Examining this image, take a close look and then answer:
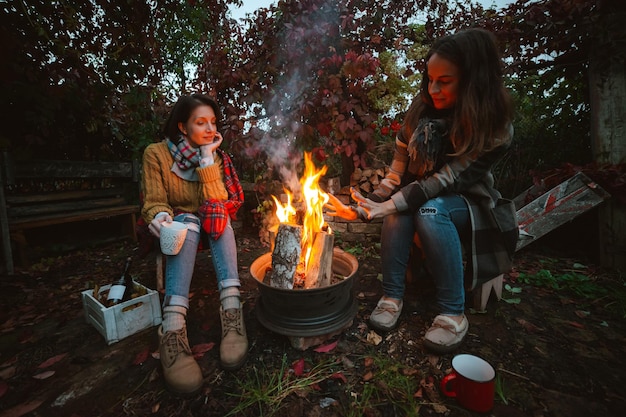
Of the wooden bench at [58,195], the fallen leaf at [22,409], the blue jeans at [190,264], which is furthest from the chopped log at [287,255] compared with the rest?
the wooden bench at [58,195]

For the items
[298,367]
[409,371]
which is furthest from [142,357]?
[409,371]

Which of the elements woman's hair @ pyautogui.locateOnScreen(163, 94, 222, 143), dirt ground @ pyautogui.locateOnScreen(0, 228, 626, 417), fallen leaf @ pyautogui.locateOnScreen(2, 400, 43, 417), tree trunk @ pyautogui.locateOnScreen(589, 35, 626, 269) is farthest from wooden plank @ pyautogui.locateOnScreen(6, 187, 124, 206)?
tree trunk @ pyautogui.locateOnScreen(589, 35, 626, 269)

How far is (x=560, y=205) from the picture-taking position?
10.00 feet

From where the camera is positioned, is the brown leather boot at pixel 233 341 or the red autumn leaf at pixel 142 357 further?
the red autumn leaf at pixel 142 357

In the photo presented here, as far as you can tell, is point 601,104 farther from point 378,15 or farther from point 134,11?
point 134,11

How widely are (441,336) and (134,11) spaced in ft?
14.7

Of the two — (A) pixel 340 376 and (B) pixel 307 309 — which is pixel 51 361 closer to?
(B) pixel 307 309

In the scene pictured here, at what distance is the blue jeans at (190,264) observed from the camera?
198 cm

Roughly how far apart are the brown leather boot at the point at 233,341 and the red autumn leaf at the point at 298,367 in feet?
1.08

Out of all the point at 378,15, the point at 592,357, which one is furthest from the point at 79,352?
the point at 378,15

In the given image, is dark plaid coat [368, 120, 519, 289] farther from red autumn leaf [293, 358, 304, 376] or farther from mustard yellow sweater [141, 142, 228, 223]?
mustard yellow sweater [141, 142, 228, 223]

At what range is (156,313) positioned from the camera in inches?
92.4

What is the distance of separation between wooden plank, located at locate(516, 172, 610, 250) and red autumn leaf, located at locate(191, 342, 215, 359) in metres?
3.13

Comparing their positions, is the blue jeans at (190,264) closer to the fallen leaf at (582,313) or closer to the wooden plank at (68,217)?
the fallen leaf at (582,313)
